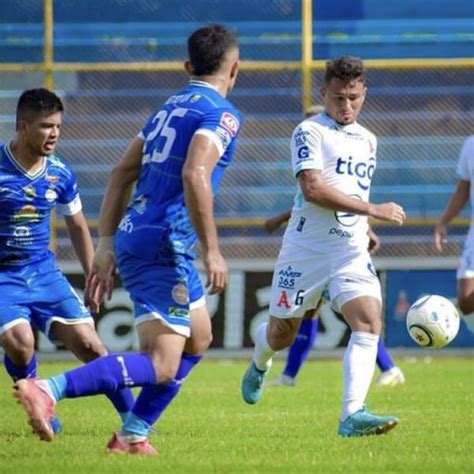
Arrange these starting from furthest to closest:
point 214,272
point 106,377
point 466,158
Answer: point 466,158 → point 106,377 → point 214,272

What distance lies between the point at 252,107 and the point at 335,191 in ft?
36.5

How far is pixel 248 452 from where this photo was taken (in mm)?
7309

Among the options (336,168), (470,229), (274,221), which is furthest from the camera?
(274,221)

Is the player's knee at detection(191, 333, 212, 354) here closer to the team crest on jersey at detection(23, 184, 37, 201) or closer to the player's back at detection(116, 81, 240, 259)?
the player's back at detection(116, 81, 240, 259)

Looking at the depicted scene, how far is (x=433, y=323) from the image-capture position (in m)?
9.14

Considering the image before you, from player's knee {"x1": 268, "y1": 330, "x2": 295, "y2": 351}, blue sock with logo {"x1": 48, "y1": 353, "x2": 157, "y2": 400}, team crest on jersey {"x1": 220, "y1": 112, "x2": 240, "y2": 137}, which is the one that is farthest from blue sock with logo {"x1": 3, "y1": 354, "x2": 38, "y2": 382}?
team crest on jersey {"x1": 220, "y1": 112, "x2": 240, "y2": 137}

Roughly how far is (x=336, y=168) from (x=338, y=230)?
0.38m

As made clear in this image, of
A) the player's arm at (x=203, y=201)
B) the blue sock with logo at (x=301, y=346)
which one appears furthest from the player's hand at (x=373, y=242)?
the player's arm at (x=203, y=201)

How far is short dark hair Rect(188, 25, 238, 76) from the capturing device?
6711 millimetres

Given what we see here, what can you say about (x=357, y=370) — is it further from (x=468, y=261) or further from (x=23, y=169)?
(x=468, y=261)

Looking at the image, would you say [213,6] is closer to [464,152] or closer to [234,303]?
[234,303]

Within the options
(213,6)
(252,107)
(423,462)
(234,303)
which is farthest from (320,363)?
(423,462)

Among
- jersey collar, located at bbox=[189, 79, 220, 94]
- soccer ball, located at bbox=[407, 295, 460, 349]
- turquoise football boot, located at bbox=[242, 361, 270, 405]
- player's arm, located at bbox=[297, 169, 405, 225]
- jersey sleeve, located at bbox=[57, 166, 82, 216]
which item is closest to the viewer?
jersey collar, located at bbox=[189, 79, 220, 94]

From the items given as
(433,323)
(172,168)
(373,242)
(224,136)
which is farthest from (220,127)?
(373,242)
